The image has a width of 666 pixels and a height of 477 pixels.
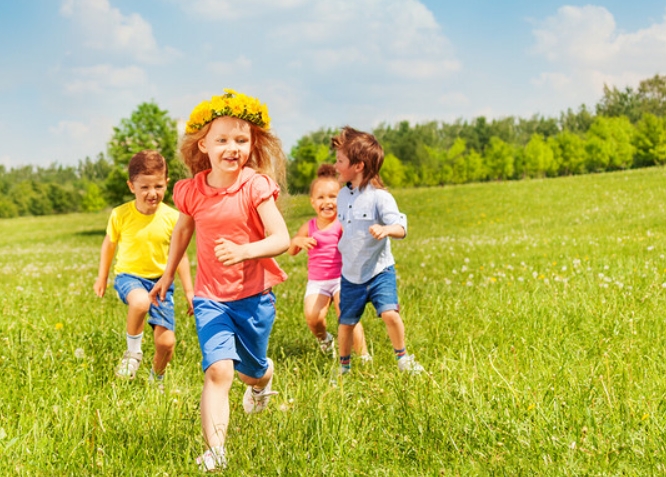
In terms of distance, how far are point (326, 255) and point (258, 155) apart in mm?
2052

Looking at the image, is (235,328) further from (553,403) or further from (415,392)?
(553,403)

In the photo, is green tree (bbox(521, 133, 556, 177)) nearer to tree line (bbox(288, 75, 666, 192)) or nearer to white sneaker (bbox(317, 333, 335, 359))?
A: tree line (bbox(288, 75, 666, 192))

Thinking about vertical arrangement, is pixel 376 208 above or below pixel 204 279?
above

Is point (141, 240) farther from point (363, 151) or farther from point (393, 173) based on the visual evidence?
point (393, 173)

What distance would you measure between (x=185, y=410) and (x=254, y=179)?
1632mm

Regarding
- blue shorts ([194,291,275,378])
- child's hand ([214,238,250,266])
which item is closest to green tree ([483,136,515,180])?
blue shorts ([194,291,275,378])

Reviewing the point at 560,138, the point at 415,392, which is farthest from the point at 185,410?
the point at 560,138

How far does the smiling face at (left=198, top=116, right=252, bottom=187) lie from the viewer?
3.52 metres

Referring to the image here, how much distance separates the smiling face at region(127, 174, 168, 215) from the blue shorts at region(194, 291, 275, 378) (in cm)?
170

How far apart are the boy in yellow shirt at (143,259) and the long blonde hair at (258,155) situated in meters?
1.12

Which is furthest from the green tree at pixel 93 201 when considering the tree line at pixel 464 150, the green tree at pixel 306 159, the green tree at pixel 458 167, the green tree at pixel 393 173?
the green tree at pixel 458 167

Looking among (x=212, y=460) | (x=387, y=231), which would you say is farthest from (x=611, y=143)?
(x=212, y=460)

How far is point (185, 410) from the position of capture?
3.96 metres

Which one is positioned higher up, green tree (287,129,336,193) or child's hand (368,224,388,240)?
green tree (287,129,336,193)
